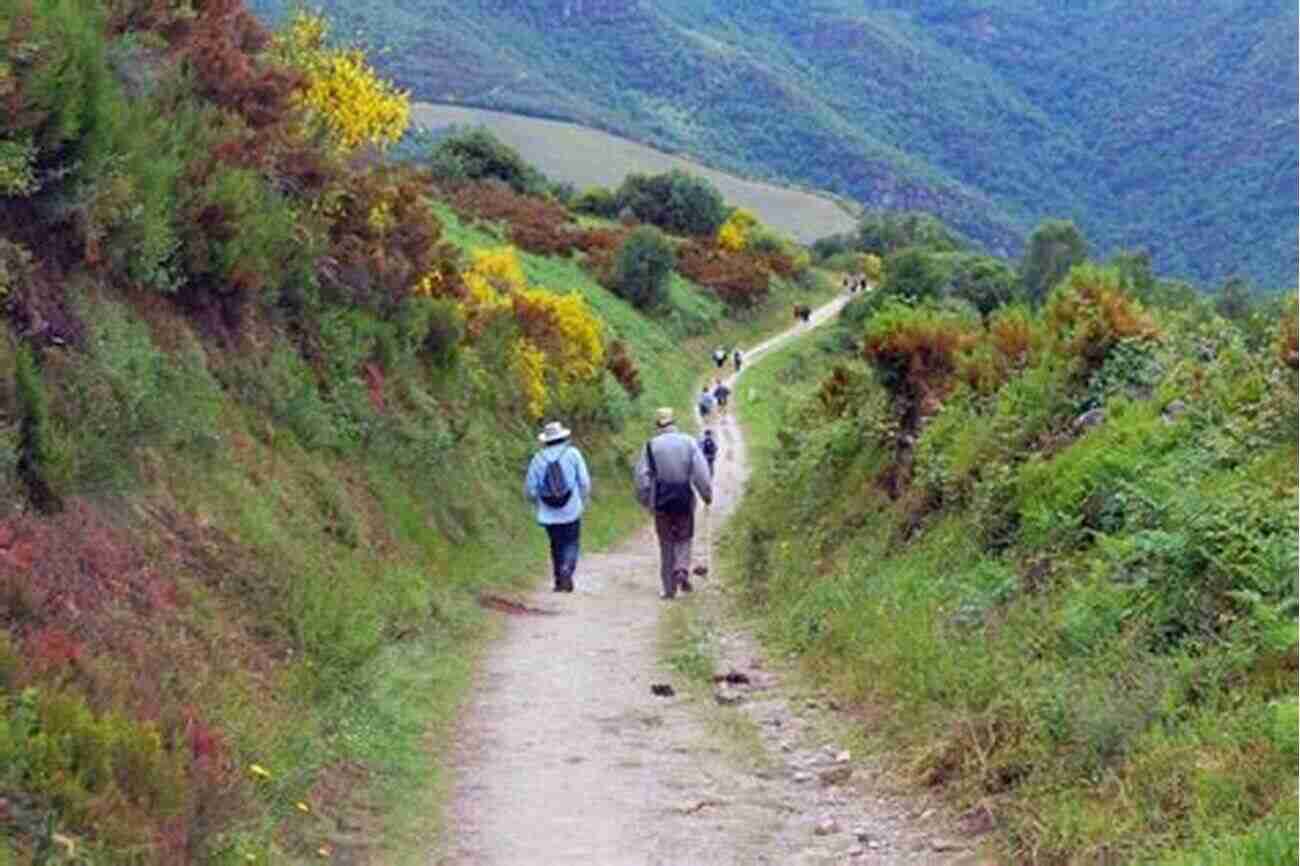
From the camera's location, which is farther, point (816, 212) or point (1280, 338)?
point (816, 212)

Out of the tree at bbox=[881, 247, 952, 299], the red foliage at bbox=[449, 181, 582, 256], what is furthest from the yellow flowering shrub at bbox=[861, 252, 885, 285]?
the red foliage at bbox=[449, 181, 582, 256]

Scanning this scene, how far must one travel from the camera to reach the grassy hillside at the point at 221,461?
641 centimetres

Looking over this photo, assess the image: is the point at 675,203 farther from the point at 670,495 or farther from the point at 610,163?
the point at 670,495

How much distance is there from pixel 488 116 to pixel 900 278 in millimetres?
76398

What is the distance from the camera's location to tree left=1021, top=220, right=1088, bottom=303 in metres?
81.0

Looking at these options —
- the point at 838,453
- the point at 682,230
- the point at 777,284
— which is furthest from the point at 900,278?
the point at 838,453

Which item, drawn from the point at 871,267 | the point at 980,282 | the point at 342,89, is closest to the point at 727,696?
the point at 342,89

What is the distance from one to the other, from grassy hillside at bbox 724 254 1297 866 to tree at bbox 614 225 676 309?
44.6 meters

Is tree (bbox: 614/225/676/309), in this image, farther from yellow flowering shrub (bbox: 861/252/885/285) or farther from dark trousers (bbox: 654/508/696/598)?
dark trousers (bbox: 654/508/696/598)

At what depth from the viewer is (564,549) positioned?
16375 millimetres

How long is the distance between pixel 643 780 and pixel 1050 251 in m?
78.4

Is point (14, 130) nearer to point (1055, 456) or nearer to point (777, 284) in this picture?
point (1055, 456)

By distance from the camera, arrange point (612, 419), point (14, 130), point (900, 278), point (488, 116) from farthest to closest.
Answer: point (488, 116)
point (900, 278)
point (612, 419)
point (14, 130)

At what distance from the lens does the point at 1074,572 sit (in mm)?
9016
